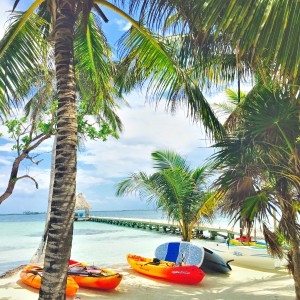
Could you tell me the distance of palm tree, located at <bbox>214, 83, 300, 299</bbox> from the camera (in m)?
5.61

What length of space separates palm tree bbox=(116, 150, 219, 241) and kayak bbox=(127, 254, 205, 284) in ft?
6.45

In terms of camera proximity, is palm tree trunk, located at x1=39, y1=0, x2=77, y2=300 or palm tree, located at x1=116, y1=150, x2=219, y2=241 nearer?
palm tree trunk, located at x1=39, y1=0, x2=77, y2=300

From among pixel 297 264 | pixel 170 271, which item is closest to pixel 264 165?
pixel 297 264

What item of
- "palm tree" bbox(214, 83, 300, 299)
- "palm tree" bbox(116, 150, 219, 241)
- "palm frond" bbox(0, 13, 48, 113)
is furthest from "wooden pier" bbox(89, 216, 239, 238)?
"palm frond" bbox(0, 13, 48, 113)

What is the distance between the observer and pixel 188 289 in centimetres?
904

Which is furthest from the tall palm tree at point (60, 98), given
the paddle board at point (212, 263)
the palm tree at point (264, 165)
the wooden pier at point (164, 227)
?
the wooden pier at point (164, 227)

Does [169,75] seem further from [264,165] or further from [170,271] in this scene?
[170,271]

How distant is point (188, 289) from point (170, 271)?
0.87 metres

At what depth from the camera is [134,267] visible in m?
11.0

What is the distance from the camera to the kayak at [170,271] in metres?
9.47

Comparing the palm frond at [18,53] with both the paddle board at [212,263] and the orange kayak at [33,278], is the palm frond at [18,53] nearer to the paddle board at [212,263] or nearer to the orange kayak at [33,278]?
the orange kayak at [33,278]

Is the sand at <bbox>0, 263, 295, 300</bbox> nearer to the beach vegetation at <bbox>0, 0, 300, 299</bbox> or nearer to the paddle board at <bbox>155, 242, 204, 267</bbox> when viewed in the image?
the paddle board at <bbox>155, 242, 204, 267</bbox>

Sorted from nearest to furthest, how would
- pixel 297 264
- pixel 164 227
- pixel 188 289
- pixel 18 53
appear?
pixel 18 53
pixel 297 264
pixel 188 289
pixel 164 227

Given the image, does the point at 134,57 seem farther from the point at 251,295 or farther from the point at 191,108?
the point at 251,295
